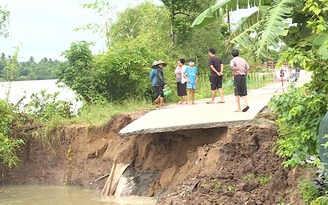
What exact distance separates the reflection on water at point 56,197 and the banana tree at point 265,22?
4593mm

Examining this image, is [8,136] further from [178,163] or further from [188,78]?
[178,163]

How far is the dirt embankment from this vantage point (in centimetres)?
945

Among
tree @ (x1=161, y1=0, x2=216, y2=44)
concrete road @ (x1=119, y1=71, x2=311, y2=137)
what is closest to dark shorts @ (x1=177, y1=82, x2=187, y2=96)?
concrete road @ (x1=119, y1=71, x2=311, y2=137)

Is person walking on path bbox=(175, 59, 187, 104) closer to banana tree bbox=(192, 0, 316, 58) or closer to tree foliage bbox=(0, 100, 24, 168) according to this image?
tree foliage bbox=(0, 100, 24, 168)

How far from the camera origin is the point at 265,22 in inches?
281

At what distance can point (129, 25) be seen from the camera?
31219 millimetres

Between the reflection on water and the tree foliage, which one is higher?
the tree foliage

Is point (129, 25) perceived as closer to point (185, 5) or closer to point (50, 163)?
point (185, 5)

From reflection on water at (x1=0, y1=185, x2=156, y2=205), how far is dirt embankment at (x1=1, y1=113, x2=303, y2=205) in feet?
1.10

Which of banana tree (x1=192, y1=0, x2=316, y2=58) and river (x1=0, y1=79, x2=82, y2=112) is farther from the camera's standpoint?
river (x1=0, y1=79, x2=82, y2=112)

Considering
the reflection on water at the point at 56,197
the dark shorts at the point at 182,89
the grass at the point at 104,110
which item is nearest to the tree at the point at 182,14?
the grass at the point at 104,110

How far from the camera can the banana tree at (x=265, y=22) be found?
6.72 m

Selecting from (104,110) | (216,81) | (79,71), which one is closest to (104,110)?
(104,110)

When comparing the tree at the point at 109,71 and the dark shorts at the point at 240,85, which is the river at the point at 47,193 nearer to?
the tree at the point at 109,71
